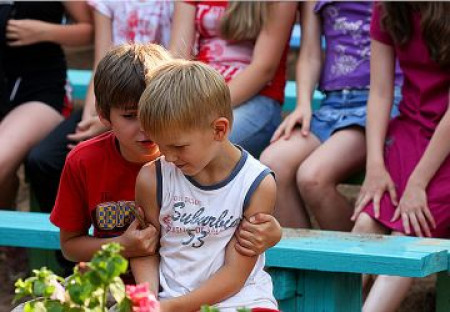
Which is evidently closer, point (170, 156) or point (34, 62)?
point (170, 156)

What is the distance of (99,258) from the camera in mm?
2148

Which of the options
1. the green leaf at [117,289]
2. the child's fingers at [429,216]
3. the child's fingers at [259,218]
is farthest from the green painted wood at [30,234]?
the green leaf at [117,289]

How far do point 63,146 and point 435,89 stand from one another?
145 centimetres

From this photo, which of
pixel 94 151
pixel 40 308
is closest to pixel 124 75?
pixel 94 151

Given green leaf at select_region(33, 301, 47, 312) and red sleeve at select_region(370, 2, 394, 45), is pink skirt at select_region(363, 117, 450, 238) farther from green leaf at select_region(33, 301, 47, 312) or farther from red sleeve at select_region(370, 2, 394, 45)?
green leaf at select_region(33, 301, 47, 312)

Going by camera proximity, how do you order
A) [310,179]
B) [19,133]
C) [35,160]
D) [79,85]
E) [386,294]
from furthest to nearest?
1. [79,85]
2. [19,133]
3. [35,160]
4. [310,179]
5. [386,294]

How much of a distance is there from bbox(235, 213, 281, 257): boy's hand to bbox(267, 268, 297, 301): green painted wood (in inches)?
27.4

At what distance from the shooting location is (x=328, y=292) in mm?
3432

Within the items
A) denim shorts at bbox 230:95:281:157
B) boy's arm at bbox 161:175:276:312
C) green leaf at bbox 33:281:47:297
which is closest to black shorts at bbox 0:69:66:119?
denim shorts at bbox 230:95:281:157

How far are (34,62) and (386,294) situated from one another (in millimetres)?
1892

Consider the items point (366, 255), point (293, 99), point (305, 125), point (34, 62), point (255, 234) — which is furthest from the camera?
point (293, 99)

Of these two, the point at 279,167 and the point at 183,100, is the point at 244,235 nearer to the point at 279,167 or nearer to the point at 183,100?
the point at 183,100

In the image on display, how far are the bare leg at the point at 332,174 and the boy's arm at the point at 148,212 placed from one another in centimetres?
119

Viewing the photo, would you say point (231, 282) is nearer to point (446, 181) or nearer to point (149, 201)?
point (149, 201)
